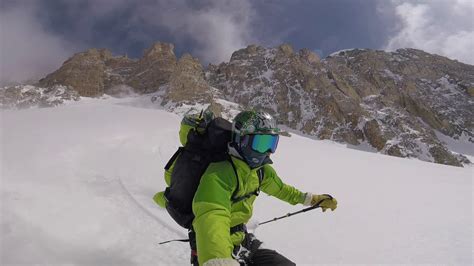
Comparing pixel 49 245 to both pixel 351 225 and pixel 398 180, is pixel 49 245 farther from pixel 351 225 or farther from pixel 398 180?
pixel 398 180

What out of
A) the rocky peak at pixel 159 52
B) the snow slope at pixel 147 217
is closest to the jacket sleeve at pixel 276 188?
the snow slope at pixel 147 217

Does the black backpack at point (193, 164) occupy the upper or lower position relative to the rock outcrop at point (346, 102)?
lower

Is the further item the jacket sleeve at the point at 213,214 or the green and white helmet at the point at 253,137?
→ the green and white helmet at the point at 253,137

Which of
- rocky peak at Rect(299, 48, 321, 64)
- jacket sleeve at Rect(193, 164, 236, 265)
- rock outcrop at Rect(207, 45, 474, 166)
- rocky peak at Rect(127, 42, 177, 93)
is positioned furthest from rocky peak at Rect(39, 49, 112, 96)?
jacket sleeve at Rect(193, 164, 236, 265)

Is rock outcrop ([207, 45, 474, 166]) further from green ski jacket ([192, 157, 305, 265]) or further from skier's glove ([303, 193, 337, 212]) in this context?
green ski jacket ([192, 157, 305, 265])

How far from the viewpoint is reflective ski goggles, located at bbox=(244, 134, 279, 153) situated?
3.68 m

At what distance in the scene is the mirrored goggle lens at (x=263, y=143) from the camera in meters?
3.69

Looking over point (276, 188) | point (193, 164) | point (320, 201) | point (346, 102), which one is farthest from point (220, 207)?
point (346, 102)

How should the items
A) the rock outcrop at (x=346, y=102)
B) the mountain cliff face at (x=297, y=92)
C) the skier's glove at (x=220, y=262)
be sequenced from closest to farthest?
the skier's glove at (x=220, y=262) → the mountain cliff face at (x=297, y=92) → the rock outcrop at (x=346, y=102)

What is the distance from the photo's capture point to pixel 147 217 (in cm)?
863

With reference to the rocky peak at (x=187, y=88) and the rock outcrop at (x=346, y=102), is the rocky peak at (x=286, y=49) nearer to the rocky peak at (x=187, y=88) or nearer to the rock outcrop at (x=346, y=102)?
the rock outcrop at (x=346, y=102)

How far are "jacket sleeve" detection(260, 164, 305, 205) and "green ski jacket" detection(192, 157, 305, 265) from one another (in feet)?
2.24

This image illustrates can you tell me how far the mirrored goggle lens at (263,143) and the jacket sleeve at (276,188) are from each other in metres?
0.72

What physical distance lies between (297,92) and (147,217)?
5793 inches
